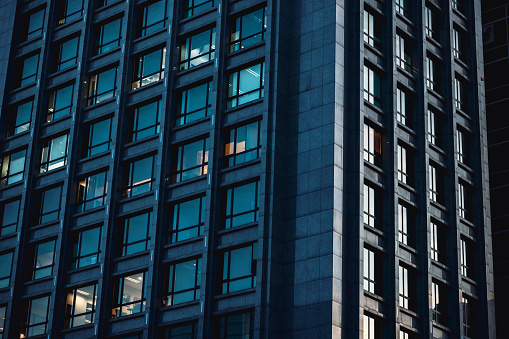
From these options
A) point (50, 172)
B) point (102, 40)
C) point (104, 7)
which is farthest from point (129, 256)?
point (104, 7)

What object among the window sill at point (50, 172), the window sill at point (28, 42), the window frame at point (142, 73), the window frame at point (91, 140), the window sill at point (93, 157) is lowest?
the window sill at point (50, 172)

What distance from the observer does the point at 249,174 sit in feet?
162

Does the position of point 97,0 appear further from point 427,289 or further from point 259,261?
point 427,289

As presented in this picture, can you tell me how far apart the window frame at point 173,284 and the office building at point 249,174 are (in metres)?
0.10

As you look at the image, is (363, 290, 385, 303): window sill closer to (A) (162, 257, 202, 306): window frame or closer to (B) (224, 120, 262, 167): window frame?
(A) (162, 257, 202, 306): window frame

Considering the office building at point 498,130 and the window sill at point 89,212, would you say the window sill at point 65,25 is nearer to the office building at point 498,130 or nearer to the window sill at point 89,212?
the window sill at point 89,212

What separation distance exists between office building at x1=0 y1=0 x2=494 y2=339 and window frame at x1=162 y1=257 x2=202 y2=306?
10cm

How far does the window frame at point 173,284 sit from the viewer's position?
4947cm

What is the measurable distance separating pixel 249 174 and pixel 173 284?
23.9 ft

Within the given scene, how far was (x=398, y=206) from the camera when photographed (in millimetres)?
51656

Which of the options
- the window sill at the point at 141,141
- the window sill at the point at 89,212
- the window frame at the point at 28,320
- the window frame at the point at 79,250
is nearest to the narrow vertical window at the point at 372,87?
the window sill at the point at 141,141

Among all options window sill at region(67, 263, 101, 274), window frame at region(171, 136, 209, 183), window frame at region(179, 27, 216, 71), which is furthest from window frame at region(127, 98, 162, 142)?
window sill at region(67, 263, 101, 274)

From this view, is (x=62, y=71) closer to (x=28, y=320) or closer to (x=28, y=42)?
(x=28, y=42)

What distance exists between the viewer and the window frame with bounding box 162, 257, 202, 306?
4947 centimetres
